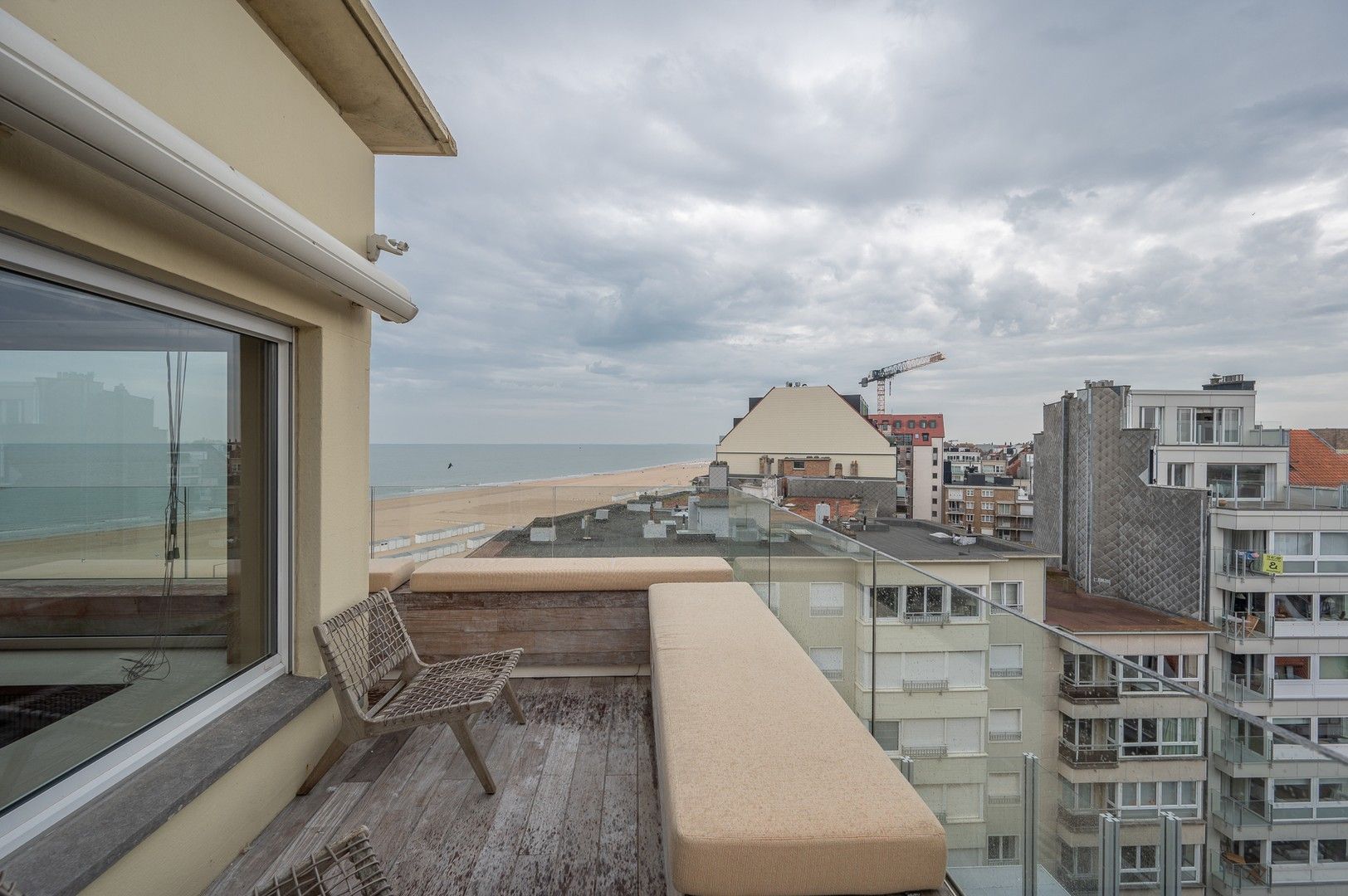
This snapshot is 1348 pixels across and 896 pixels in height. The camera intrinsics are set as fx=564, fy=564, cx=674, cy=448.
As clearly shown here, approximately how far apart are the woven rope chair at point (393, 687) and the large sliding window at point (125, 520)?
308 millimetres

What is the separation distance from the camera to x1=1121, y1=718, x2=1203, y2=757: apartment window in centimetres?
116

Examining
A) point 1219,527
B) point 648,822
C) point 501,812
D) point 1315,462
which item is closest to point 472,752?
point 501,812

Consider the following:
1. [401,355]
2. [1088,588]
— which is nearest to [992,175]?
[1088,588]

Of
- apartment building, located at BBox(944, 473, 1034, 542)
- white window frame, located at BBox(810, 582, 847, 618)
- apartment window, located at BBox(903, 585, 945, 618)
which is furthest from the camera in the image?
apartment building, located at BBox(944, 473, 1034, 542)

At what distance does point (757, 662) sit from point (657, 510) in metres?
2.61

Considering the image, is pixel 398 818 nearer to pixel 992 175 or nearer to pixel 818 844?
pixel 818 844

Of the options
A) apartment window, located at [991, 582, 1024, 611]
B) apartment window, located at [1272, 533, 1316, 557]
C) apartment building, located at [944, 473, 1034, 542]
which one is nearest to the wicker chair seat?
apartment window, located at [991, 582, 1024, 611]

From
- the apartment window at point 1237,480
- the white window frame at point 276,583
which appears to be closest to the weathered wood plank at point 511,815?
the white window frame at point 276,583

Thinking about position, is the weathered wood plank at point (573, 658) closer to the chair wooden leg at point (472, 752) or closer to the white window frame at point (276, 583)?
the white window frame at point (276, 583)

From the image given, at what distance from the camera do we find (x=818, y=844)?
4.13 feet

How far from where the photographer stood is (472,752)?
2.18 m

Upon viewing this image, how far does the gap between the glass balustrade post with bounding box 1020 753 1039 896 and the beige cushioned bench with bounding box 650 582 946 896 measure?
14.2 inches

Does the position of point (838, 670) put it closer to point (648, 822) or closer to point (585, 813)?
point (648, 822)

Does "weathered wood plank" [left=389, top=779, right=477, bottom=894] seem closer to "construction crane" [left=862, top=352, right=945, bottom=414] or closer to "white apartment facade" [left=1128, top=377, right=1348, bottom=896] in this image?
"white apartment facade" [left=1128, top=377, right=1348, bottom=896]
